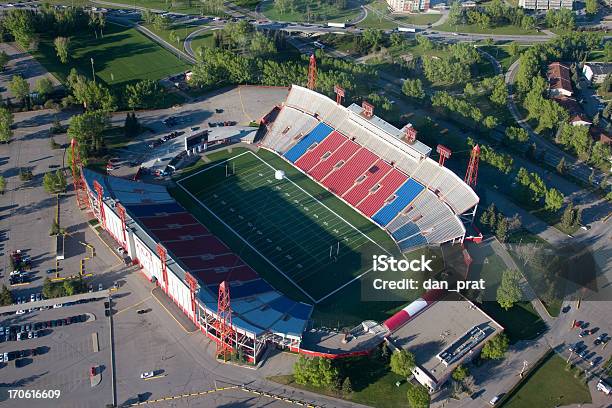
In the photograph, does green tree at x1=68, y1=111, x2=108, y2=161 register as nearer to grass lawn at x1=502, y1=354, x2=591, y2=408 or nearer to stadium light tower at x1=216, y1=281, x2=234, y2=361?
stadium light tower at x1=216, y1=281, x2=234, y2=361

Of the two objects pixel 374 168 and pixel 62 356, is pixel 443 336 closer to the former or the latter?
pixel 374 168

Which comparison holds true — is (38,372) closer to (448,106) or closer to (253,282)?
(253,282)

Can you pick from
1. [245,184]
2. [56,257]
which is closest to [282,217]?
[245,184]

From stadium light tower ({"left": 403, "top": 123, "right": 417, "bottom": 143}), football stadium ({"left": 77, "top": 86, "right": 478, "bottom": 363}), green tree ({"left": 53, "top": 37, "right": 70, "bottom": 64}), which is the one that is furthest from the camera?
green tree ({"left": 53, "top": 37, "right": 70, "bottom": 64})

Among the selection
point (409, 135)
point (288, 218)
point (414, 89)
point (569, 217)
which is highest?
point (414, 89)

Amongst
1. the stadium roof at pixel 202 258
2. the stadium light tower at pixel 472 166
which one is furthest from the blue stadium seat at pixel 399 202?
the stadium roof at pixel 202 258

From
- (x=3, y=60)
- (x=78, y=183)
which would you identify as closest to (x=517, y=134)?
(x=78, y=183)

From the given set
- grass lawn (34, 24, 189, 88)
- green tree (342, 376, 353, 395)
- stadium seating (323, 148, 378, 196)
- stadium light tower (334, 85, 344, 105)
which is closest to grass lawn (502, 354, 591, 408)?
green tree (342, 376, 353, 395)
